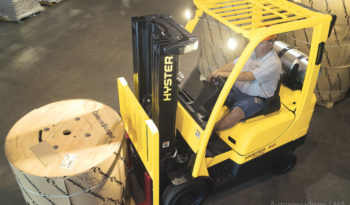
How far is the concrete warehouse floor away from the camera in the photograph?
369 cm

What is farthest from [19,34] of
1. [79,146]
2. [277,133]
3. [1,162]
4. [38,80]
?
[277,133]

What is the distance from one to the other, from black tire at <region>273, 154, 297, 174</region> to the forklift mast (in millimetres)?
1531

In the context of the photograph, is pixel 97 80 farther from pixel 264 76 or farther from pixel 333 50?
pixel 333 50

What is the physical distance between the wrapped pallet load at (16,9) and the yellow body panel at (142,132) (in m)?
5.73

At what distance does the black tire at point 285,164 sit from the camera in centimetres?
367

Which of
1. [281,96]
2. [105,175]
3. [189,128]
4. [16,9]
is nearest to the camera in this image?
[105,175]

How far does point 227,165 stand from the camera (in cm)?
329

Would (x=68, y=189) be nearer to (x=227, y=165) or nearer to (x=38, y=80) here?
(x=227, y=165)

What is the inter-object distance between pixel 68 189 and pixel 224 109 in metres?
1.85

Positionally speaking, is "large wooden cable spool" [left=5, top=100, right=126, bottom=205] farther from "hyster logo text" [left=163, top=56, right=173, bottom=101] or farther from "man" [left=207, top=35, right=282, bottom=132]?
"man" [left=207, top=35, right=282, bottom=132]

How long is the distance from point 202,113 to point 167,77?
0.72 meters

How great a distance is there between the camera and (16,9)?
7262mm

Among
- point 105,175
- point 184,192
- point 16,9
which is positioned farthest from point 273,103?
point 16,9

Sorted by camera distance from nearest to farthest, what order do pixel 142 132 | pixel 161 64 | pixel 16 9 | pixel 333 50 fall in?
1. pixel 161 64
2. pixel 142 132
3. pixel 333 50
4. pixel 16 9
